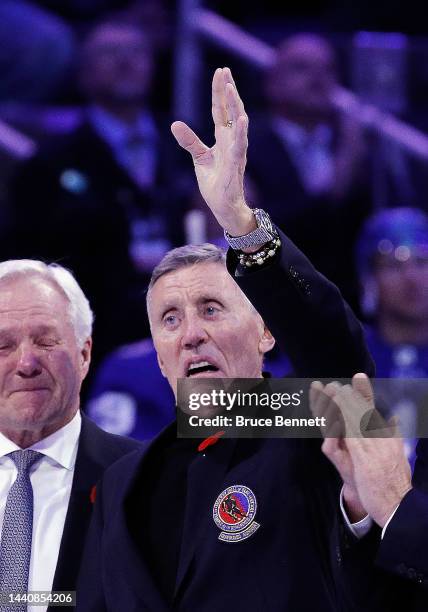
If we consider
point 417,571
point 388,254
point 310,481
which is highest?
point 388,254

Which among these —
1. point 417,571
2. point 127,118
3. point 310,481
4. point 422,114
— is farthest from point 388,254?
point 417,571

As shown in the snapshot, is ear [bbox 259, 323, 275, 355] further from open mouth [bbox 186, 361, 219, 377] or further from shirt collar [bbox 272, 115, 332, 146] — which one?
shirt collar [bbox 272, 115, 332, 146]

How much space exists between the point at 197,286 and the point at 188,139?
39cm

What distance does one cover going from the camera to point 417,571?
1.58 metres

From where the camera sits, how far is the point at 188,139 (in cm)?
188

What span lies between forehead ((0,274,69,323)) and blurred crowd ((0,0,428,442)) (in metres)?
1.22

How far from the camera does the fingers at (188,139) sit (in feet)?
6.12

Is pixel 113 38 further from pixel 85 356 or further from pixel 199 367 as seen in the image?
pixel 199 367

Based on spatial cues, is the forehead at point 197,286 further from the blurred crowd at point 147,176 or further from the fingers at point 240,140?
the blurred crowd at point 147,176

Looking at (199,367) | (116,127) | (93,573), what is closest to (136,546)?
(93,573)

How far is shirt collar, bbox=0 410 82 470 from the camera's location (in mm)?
2406

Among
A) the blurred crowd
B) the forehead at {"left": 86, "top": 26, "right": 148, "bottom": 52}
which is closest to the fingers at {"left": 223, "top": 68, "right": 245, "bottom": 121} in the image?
the blurred crowd

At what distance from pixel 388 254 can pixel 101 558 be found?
223 cm

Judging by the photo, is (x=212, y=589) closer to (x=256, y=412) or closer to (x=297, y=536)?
(x=297, y=536)
